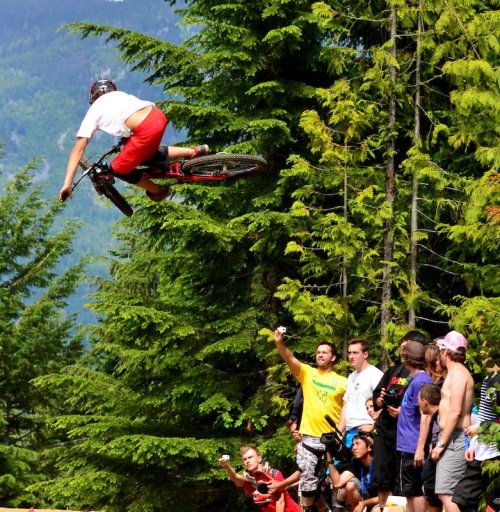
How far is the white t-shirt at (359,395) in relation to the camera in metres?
11.3

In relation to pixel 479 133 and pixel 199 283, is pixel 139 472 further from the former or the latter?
pixel 479 133

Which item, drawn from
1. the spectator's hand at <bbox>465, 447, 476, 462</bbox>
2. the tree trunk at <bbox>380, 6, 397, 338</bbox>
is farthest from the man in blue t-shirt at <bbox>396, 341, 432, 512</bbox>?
the tree trunk at <bbox>380, 6, 397, 338</bbox>

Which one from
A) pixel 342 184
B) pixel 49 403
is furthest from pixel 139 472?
pixel 49 403

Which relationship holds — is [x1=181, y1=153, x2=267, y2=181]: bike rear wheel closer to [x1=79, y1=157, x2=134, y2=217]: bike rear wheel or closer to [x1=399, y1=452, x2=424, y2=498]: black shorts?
[x1=79, y1=157, x2=134, y2=217]: bike rear wheel

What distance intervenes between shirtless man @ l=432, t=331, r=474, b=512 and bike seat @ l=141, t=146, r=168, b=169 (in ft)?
9.62

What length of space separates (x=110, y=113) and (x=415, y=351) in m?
3.27

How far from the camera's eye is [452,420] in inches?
378

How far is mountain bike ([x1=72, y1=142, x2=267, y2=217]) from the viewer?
1016 centimetres

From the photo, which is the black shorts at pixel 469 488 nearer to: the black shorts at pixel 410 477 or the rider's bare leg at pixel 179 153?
the black shorts at pixel 410 477

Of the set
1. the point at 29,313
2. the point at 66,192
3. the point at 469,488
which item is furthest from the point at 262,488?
the point at 29,313

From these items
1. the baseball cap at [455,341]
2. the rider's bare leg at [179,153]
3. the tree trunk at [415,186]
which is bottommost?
the baseball cap at [455,341]

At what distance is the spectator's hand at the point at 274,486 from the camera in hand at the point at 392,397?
1762 millimetres

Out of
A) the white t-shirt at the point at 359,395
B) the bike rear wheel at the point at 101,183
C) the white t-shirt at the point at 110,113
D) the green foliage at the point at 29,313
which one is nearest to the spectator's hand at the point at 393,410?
the white t-shirt at the point at 359,395

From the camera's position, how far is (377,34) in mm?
19391
